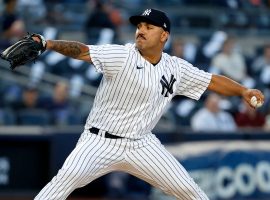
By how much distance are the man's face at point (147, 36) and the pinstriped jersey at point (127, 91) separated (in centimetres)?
9

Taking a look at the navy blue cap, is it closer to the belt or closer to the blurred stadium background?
the belt

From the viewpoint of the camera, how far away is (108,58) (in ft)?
21.0

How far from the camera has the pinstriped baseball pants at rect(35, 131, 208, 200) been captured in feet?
20.8

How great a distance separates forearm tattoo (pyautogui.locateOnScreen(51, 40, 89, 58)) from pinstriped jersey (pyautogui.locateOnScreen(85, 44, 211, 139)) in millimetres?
107

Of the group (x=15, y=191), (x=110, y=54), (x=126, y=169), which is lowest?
(x=15, y=191)

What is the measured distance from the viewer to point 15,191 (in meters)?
10.6

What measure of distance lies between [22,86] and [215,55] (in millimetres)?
3117

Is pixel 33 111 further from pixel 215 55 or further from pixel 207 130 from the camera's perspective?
pixel 215 55

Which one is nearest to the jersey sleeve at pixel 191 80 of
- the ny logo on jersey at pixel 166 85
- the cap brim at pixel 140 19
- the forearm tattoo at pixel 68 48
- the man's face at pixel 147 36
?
the ny logo on jersey at pixel 166 85

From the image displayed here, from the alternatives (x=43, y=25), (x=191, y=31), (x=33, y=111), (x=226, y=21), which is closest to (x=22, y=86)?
(x=33, y=111)

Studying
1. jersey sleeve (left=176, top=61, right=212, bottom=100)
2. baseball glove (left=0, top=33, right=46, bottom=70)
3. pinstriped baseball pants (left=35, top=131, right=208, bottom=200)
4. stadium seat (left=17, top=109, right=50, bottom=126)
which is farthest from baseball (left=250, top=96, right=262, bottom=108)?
stadium seat (left=17, top=109, right=50, bottom=126)

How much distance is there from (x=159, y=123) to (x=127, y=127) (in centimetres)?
520

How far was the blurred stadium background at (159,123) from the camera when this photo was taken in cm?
1016

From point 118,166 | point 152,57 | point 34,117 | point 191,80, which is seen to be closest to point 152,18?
point 152,57
